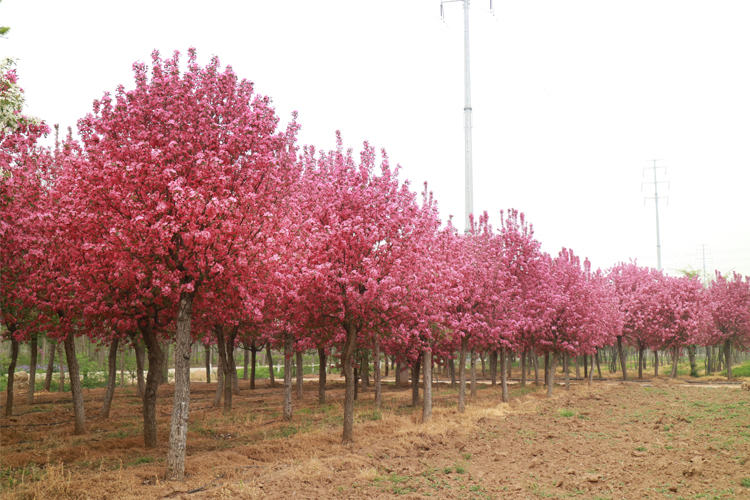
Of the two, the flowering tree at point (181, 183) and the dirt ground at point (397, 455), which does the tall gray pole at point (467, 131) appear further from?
the flowering tree at point (181, 183)

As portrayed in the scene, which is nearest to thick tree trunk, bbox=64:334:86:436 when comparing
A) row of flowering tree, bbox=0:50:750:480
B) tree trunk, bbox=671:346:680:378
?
row of flowering tree, bbox=0:50:750:480

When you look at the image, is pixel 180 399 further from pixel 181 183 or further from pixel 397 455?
pixel 397 455

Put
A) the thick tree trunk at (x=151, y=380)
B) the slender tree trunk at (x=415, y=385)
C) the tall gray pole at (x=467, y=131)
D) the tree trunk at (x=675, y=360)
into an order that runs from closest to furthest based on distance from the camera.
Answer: the thick tree trunk at (x=151, y=380) < the tall gray pole at (x=467, y=131) < the slender tree trunk at (x=415, y=385) < the tree trunk at (x=675, y=360)

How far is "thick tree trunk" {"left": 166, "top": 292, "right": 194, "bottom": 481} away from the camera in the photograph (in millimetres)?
12859

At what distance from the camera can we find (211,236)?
12.4 metres

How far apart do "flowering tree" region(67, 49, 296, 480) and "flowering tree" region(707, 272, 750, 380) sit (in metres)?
60.1

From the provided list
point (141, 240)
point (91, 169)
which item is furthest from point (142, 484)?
point (91, 169)

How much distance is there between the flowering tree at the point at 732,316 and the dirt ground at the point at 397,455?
36.1 meters

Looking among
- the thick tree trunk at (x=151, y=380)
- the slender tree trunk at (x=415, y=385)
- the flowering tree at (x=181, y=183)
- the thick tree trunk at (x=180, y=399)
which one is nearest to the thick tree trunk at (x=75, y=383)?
the thick tree trunk at (x=151, y=380)

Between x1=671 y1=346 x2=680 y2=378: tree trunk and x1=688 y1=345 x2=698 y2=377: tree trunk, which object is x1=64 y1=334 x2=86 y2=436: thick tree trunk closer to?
x1=671 y1=346 x2=680 y2=378: tree trunk

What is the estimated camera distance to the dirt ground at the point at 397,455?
12.2 meters

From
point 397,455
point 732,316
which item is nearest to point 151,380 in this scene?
point 397,455

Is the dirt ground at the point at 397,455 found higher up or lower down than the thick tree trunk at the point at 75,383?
lower down

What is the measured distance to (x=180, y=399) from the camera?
13156mm
